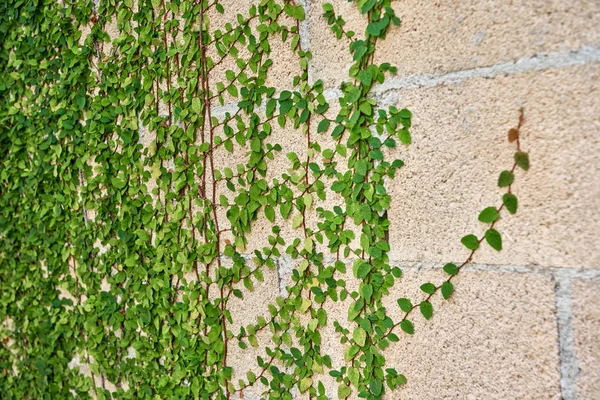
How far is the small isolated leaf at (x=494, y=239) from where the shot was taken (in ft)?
3.38

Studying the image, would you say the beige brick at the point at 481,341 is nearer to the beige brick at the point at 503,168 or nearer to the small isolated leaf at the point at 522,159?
the beige brick at the point at 503,168

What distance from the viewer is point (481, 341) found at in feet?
3.54

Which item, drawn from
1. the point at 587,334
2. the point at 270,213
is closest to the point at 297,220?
the point at 270,213

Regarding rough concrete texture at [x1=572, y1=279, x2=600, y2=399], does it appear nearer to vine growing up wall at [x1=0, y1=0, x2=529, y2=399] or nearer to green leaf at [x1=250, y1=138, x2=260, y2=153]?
vine growing up wall at [x1=0, y1=0, x2=529, y2=399]

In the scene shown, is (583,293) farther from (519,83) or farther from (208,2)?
(208,2)

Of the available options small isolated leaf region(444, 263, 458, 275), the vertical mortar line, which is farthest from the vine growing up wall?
the vertical mortar line

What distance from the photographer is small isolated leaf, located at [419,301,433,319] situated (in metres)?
1.13

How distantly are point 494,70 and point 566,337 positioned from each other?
0.47m

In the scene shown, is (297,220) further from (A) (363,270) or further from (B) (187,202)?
(B) (187,202)

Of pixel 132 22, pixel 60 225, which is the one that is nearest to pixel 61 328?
pixel 60 225

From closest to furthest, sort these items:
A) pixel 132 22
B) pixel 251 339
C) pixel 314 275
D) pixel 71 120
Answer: pixel 314 275, pixel 251 339, pixel 132 22, pixel 71 120

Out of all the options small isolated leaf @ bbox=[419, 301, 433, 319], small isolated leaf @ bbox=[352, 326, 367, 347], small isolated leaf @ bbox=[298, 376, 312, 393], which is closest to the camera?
small isolated leaf @ bbox=[419, 301, 433, 319]

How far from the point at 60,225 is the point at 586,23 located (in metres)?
1.63

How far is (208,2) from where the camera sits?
1462mm
